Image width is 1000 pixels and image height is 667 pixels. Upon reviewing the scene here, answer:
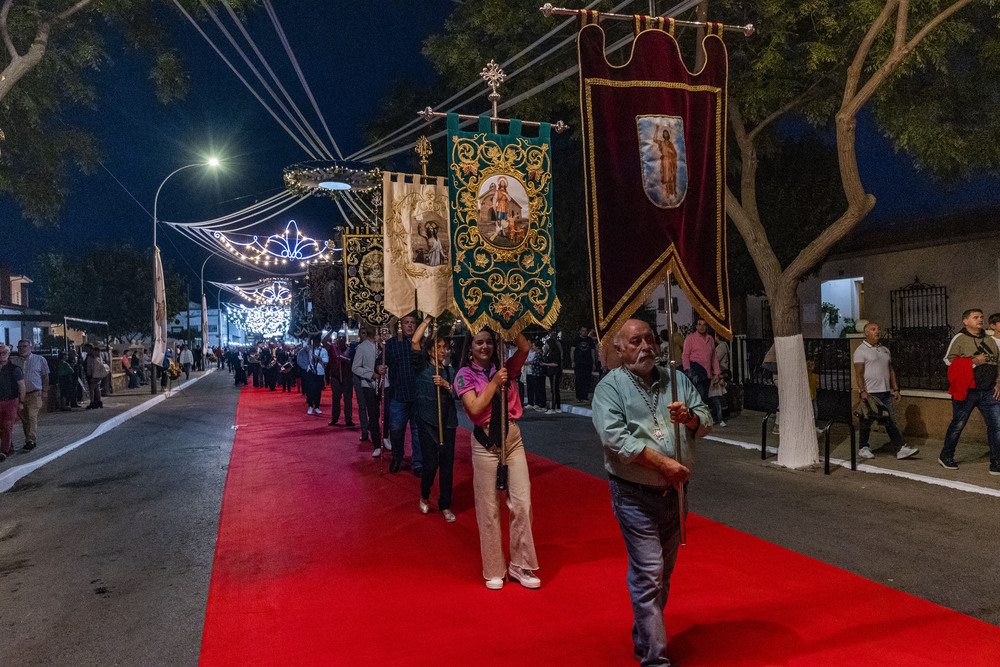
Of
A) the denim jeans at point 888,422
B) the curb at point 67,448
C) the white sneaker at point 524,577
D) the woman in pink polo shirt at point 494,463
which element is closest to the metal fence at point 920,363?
the denim jeans at point 888,422

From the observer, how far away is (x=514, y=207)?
609 centimetres

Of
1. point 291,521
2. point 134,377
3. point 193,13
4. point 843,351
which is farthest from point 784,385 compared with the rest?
point 134,377

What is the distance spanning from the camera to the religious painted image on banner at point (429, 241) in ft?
26.4

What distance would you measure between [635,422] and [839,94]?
9.22 meters

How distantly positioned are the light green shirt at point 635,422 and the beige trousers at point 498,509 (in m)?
1.50

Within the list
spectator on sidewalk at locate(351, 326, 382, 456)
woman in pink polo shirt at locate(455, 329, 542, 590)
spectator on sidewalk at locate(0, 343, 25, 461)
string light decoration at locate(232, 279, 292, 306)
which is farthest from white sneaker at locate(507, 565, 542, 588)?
string light decoration at locate(232, 279, 292, 306)

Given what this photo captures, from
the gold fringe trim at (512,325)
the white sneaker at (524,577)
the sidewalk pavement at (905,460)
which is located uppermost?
the gold fringe trim at (512,325)

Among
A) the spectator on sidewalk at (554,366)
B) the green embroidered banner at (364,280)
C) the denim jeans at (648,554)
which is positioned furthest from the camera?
the spectator on sidewalk at (554,366)

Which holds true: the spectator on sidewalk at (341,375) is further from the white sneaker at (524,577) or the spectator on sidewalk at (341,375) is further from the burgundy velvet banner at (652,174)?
the burgundy velvet banner at (652,174)

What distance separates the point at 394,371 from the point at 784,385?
17.0 ft

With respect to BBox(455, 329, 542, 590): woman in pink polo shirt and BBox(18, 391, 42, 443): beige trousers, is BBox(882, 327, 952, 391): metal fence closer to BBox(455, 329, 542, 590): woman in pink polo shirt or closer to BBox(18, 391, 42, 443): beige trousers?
BBox(455, 329, 542, 590): woman in pink polo shirt

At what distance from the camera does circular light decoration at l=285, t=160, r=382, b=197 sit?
1351cm

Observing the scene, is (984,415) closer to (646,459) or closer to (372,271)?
(646,459)

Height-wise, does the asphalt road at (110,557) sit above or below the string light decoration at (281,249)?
below
